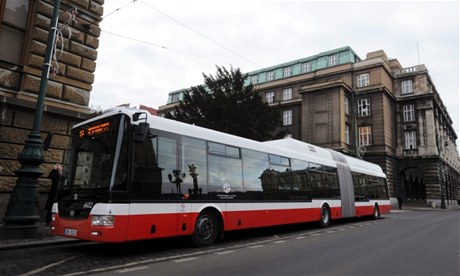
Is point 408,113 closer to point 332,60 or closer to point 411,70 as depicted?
point 411,70

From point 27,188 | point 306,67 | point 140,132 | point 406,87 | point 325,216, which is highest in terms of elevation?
point 306,67

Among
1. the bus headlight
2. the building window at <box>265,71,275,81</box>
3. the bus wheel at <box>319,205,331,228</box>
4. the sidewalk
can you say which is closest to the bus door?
the bus wheel at <box>319,205,331,228</box>

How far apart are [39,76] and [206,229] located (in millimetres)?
8207

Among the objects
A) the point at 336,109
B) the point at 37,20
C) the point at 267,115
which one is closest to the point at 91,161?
the point at 37,20

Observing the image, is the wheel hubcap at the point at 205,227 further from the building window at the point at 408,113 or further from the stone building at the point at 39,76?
the building window at the point at 408,113

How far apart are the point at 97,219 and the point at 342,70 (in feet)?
161

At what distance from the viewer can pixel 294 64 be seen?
59.3 meters

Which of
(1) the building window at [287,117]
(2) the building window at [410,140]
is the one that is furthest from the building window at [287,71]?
(2) the building window at [410,140]

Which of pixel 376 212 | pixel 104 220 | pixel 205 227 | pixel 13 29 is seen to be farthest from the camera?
pixel 376 212

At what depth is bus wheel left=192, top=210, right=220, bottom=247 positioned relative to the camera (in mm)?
8868

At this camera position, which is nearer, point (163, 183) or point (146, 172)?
point (146, 172)

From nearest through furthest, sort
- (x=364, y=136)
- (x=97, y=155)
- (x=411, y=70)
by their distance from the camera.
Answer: (x=97, y=155) → (x=364, y=136) → (x=411, y=70)

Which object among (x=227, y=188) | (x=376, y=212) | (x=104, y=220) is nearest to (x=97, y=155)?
(x=104, y=220)

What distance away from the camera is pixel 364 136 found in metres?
49.7
